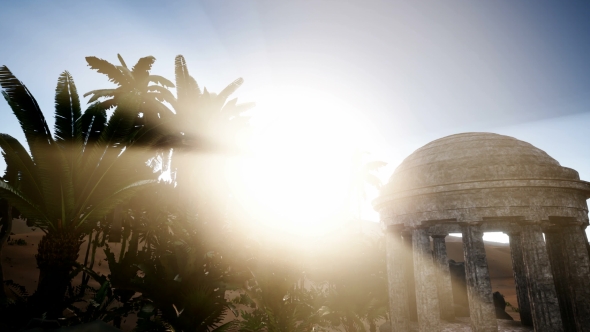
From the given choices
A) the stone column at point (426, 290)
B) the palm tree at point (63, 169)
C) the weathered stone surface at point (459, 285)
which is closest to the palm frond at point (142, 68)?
the palm tree at point (63, 169)

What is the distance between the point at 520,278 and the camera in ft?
52.2

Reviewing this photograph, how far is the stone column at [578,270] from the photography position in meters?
11.4

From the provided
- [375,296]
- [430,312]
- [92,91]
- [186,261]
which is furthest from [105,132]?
[375,296]

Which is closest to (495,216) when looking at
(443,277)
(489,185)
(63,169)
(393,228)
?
(489,185)

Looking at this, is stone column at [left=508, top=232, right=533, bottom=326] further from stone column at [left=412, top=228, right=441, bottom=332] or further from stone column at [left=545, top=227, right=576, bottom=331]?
stone column at [left=412, top=228, right=441, bottom=332]

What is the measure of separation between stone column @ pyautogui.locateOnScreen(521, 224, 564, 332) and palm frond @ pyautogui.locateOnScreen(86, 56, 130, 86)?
81.2 feet

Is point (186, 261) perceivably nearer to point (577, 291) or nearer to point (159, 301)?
point (159, 301)

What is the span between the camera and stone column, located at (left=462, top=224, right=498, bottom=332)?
10.7 m

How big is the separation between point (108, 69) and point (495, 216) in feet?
78.9

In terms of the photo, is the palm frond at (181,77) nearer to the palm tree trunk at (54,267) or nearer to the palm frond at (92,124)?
the palm frond at (92,124)

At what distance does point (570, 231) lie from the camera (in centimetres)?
1210

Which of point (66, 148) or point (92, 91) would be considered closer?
point (66, 148)

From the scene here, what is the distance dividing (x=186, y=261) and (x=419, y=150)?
40.5ft

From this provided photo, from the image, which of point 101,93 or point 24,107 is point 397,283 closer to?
point 24,107
